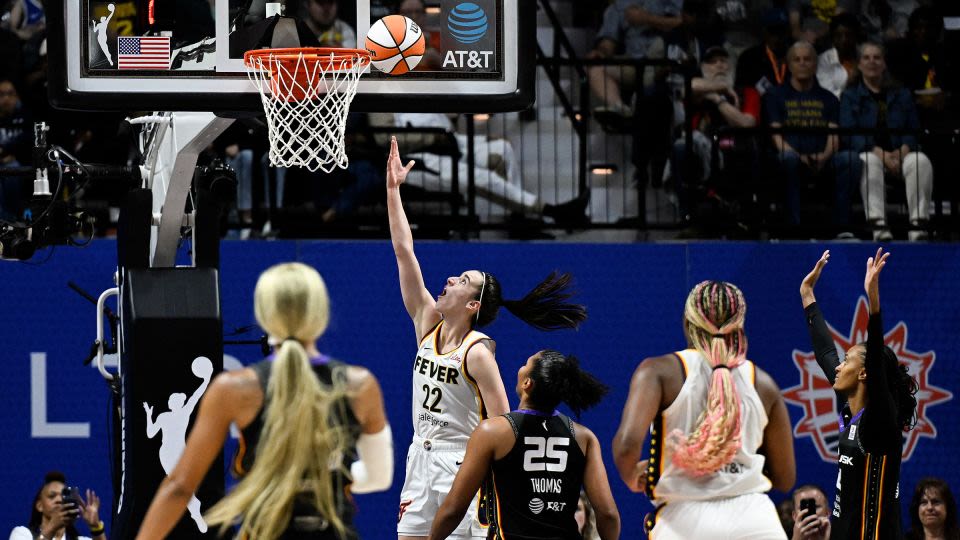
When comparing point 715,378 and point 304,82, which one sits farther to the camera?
point 304,82

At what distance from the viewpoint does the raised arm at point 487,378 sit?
321 inches

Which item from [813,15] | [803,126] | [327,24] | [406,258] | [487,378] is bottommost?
[487,378]

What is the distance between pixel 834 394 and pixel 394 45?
4.87 meters

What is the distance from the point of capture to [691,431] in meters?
6.61

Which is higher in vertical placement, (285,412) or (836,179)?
(836,179)

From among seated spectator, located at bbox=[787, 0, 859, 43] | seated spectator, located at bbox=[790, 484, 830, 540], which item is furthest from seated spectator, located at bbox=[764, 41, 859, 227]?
seated spectator, located at bbox=[790, 484, 830, 540]

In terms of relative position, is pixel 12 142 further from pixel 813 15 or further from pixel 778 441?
pixel 778 441

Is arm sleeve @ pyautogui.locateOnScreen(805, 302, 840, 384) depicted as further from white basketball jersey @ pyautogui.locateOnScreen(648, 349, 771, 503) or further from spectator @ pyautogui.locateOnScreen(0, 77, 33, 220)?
spectator @ pyautogui.locateOnScreen(0, 77, 33, 220)

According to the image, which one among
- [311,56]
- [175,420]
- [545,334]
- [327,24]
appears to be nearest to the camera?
[311,56]

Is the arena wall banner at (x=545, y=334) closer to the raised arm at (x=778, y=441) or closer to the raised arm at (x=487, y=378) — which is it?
the raised arm at (x=487, y=378)

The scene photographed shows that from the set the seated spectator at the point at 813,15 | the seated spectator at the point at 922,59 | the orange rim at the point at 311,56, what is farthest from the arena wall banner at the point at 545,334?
the orange rim at the point at 311,56

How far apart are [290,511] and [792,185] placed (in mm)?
7401

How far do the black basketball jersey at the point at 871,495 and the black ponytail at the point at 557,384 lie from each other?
1.24 metres

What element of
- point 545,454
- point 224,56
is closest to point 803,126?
point 224,56
